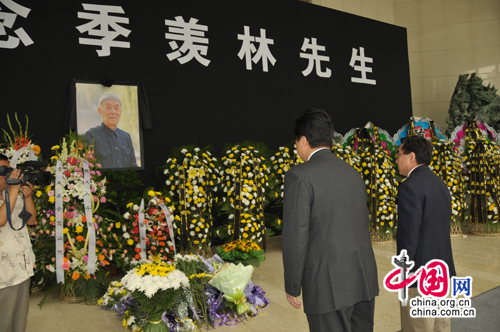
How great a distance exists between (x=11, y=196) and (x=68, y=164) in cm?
154

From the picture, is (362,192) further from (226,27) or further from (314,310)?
(226,27)

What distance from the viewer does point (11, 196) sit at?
2.39 m

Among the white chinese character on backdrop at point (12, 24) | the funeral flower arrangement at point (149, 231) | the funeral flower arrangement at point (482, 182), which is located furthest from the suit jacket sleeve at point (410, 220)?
the funeral flower arrangement at point (482, 182)

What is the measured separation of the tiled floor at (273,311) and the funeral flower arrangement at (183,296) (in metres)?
0.13

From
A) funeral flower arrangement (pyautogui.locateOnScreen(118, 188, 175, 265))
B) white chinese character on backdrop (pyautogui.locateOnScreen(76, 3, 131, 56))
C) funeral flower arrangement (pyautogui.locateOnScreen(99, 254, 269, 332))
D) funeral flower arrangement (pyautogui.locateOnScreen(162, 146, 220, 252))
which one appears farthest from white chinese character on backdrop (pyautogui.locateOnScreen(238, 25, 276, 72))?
funeral flower arrangement (pyautogui.locateOnScreen(99, 254, 269, 332))

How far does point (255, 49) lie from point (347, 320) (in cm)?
537

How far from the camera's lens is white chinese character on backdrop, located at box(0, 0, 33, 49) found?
4.59 m

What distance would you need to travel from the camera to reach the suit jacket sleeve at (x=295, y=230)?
174 cm

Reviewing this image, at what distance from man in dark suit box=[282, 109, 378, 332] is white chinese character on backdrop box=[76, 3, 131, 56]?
4.32m

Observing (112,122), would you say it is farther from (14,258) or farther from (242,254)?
(14,258)

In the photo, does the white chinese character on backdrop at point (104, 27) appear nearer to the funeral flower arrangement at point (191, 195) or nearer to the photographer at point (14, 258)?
the funeral flower arrangement at point (191, 195)

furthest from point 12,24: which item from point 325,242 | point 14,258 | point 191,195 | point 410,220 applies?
point 410,220

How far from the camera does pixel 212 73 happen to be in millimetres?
6035
